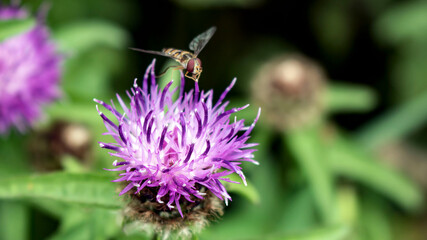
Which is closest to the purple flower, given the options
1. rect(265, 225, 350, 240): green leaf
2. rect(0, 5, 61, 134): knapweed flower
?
rect(265, 225, 350, 240): green leaf

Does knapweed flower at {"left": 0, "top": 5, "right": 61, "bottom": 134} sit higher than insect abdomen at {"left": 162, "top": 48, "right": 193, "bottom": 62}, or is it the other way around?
insect abdomen at {"left": 162, "top": 48, "right": 193, "bottom": 62}

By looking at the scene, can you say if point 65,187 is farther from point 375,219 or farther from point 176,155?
point 375,219

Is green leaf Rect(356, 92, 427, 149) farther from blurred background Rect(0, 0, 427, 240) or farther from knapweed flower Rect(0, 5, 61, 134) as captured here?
knapweed flower Rect(0, 5, 61, 134)

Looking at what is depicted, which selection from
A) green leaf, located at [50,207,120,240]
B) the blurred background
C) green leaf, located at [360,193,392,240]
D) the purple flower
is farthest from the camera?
green leaf, located at [360,193,392,240]

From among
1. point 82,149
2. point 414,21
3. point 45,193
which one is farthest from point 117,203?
point 414,21

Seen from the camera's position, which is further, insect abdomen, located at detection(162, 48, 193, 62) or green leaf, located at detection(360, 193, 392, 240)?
green leaf, located at detection(360, 193, 392, 240)

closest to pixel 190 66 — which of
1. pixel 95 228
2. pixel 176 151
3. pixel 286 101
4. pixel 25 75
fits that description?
pixel 176 151
